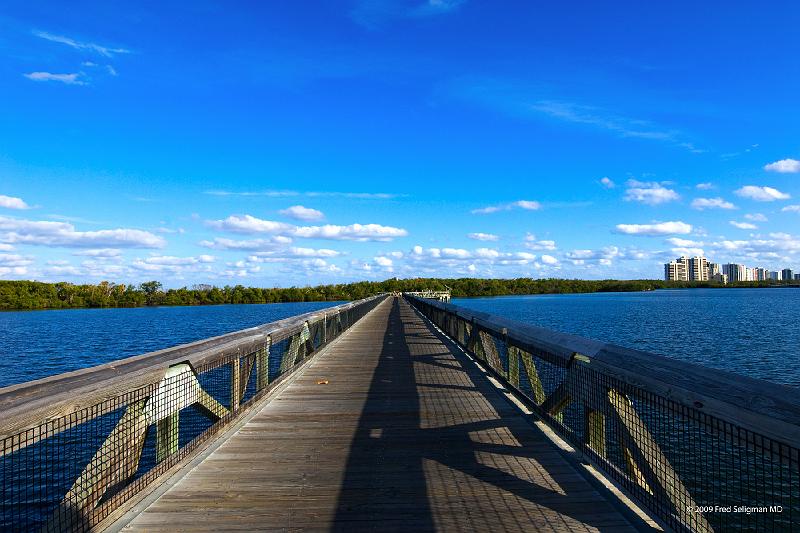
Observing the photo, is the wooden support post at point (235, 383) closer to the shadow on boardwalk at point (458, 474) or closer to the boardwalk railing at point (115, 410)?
the boardwalk railing at point (115, 410)

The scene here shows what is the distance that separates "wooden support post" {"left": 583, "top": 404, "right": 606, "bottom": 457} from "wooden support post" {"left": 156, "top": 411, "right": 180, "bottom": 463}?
144 inches

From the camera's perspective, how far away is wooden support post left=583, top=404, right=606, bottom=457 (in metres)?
4.34

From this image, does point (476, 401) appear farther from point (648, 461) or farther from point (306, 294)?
point (306, 294)

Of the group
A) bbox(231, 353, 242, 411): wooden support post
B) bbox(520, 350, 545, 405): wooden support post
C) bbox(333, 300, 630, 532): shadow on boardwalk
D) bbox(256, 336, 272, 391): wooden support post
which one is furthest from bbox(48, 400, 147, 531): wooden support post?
bbox(520, 350, 545, 405): wooden support post

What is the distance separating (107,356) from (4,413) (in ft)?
106

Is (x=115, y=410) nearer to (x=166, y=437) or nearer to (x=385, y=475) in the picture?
(x=166, y=437)

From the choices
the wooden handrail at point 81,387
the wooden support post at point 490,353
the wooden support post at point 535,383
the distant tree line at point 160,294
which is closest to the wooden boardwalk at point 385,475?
the wooden support post at point 535,383

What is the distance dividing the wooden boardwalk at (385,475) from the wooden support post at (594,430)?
31 centimetres

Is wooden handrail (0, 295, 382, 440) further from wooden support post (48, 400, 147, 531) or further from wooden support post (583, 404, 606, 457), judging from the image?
wooden support post (583, 404, 606, 457)

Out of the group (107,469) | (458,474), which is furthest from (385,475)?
(107,469)

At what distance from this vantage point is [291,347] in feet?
30.5

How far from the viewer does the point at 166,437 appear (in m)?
4.43

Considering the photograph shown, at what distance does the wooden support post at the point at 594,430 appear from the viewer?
434 cm

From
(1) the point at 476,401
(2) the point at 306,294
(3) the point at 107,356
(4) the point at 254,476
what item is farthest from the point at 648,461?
(2) the point at 306,294
